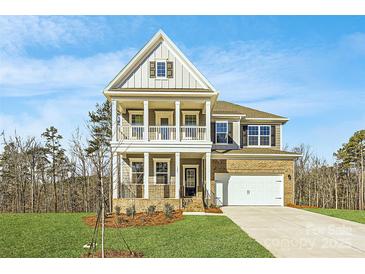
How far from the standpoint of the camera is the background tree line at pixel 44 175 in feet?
85.7

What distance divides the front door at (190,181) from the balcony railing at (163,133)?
2396mm

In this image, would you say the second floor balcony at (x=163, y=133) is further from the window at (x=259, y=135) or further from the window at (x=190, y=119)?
the window at (x=259, y=135)

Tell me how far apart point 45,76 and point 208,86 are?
30.2 ft

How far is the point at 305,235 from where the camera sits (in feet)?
32.5

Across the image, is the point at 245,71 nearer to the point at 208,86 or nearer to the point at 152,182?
the point at 208,86

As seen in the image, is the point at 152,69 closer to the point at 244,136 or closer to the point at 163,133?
the point at 163,133

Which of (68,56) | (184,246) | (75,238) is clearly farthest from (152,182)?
(184,246)

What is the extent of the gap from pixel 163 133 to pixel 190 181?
317 centimetres

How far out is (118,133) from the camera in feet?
57.0

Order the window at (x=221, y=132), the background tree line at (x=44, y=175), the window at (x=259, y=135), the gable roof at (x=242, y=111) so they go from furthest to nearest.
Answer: the background tree line at (x=44, y=175)
the gable roof at (x=242, y=111)
the window at (x=259, y=135)
the window at (x=221, y=132)

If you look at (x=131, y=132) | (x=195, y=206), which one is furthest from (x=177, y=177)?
(x=131, y=132)

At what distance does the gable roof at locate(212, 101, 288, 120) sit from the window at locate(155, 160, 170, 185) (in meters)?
4.44

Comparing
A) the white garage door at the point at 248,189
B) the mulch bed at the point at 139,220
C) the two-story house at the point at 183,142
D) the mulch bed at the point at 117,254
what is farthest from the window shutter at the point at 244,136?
the mulch bed at the point at 117,254
